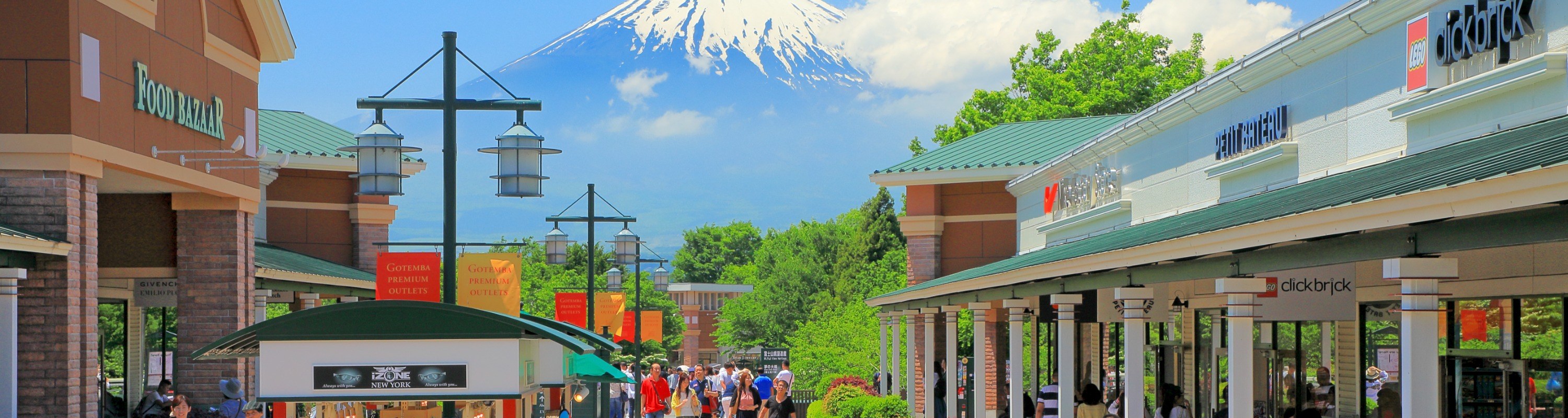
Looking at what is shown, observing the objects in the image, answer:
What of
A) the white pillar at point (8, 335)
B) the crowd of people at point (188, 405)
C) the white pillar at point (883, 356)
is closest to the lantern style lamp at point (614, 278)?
the white pillar at point (883, 356)

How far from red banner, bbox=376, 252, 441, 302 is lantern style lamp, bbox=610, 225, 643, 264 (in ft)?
32.9

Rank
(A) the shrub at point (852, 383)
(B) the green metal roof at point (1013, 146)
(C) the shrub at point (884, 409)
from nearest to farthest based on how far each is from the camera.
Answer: (C) the shrub at point (884, 409) → (A) the shrub at point (852, 383) → (B) the green metal roof at point (1013, 146)

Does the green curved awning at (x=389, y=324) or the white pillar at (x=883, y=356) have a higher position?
the green curved awning at (x=389, y=324)

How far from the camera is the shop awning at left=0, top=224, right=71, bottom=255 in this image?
13.2 m

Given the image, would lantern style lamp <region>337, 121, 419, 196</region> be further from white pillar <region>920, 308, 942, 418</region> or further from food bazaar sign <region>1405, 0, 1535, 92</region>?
white pillar <region>920, 308, 942, 418</region>

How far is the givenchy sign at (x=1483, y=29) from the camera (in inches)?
401

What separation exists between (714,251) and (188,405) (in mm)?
119670

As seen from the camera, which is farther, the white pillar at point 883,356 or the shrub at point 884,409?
the white pillar at point 883,356

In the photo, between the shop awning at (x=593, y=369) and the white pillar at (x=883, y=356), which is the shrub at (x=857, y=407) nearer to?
the white pillar at (x=883, y=356)

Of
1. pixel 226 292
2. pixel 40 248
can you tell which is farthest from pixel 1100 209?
pixel 40 248

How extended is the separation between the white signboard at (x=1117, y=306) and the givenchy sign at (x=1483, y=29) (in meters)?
7.48

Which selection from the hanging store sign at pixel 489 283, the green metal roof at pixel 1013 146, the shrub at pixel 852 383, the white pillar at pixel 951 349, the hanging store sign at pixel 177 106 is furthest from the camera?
the green metal roof at pixel 1013 146

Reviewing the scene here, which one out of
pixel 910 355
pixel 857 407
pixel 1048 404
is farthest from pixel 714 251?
pixel 1048 404

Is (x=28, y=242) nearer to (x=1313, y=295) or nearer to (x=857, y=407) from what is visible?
(x=1313, y=295)
